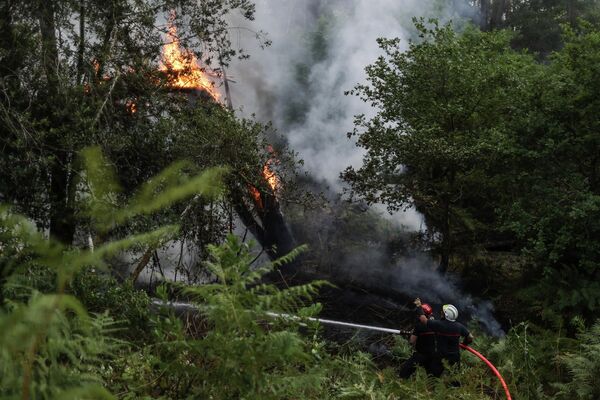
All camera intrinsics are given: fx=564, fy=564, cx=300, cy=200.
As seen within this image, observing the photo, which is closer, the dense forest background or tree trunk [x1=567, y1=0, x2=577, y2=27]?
the dense forest background

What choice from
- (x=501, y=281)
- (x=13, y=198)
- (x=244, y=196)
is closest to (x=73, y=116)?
(x=13, y=198)

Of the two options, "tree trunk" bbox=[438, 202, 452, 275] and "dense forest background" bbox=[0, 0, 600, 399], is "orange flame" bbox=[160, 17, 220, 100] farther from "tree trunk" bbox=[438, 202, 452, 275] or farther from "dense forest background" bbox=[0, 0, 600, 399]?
"tree trunk" bbox=[438, 202, 452, 275]

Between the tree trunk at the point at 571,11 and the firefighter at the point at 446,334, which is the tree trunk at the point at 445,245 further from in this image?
the tree trunk at the point at 571,11

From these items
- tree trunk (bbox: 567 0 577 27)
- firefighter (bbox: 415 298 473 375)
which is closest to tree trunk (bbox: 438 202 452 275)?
firefighter (bbox: 415 298 473 375)

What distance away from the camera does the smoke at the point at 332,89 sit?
16.0m

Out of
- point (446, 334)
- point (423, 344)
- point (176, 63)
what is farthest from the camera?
point (176, 63)

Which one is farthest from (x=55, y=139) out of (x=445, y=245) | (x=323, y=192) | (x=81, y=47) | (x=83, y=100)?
(x=445, y=245)

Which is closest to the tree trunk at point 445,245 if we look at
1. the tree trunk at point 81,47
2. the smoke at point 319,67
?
the smoke at point 319,67

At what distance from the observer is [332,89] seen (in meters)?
25.4

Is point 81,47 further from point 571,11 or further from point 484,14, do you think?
point 484,14

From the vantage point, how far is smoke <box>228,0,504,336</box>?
16047 mm

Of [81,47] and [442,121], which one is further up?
[442,121]

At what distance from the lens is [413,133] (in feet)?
43.0

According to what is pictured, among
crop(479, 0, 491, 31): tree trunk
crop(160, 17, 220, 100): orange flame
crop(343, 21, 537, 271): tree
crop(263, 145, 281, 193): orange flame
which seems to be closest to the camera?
crop(160, 17, 220, 100): orange flame
